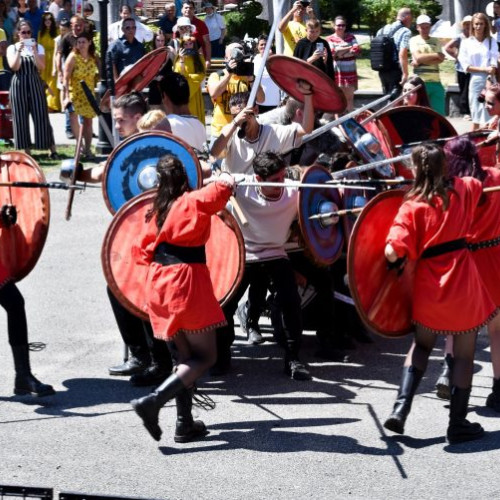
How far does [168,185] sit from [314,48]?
7.66m

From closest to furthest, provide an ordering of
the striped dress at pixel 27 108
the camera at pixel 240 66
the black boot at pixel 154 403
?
1. the black boot at pixel 154 403
2. the camera at pixel 240 66
3. the striped dress at pixel 27 108

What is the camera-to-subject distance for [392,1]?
2652cm

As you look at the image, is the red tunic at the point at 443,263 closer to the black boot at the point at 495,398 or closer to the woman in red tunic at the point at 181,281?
the black boot at the point at 495,398

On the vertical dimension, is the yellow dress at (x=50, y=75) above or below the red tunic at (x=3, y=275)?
above

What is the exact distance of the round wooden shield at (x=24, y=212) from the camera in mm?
7141

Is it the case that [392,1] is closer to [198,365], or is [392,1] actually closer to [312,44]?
[312,44]

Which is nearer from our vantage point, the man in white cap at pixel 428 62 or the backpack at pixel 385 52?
the man in white cap at pixel 428 62

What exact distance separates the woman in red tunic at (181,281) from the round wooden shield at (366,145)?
2053 mm

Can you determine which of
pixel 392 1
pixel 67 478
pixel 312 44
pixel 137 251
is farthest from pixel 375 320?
pixel 392 1

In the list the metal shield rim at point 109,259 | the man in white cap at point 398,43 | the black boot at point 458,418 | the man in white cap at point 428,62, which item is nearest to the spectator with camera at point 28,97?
the man in white cap at point 398,43

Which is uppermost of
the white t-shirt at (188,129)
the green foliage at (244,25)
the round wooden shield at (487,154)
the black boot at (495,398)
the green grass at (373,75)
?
the green foliage at (244,25)

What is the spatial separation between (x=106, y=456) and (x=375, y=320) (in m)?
1.56

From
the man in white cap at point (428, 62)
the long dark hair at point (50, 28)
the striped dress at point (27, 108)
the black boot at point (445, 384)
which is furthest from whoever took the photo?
the long dark hair at point (50, 28)

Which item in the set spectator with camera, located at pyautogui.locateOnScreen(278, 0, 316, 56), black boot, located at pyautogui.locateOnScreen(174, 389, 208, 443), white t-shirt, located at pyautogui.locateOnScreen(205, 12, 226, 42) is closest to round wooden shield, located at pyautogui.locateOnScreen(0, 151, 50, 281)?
black boot, located at pyautogui.locateOnScreen(174, 389, 208, 443)
